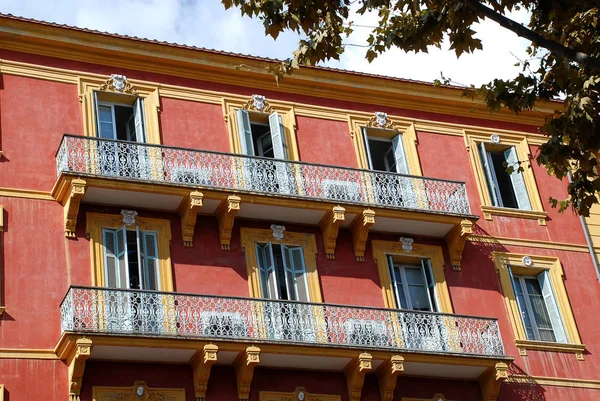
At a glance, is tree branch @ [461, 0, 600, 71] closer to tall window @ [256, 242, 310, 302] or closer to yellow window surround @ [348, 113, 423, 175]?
tall window @ [256, 242, 310, 302]

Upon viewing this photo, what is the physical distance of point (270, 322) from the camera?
22.4 m

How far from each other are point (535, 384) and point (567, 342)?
57.8 inches

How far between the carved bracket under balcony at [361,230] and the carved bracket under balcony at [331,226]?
1.32ft

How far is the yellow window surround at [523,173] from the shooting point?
26969 mm

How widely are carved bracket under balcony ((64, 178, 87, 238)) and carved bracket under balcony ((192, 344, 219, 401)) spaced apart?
3475 millimetres

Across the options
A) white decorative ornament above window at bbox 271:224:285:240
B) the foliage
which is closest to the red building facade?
white decorative ornament above window at bbox 271:224:285:240

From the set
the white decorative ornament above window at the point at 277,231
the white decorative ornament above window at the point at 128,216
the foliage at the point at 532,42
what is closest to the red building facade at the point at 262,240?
the white decorative ornament above window at the point at 128,216

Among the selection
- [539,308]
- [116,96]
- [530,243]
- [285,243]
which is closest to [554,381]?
[539,308]

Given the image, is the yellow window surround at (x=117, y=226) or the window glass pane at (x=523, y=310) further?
the window glass pane at (x=523, y=310)

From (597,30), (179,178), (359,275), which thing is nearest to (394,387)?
(359,275)

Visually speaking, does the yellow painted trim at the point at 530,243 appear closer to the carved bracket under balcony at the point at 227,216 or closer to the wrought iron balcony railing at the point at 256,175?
the wrought iron balcony railing at the point at 256,175

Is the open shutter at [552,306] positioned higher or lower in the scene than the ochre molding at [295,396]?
higher

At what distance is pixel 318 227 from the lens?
81.5 ft

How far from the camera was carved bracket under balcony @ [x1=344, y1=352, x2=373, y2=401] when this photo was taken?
22.6m
